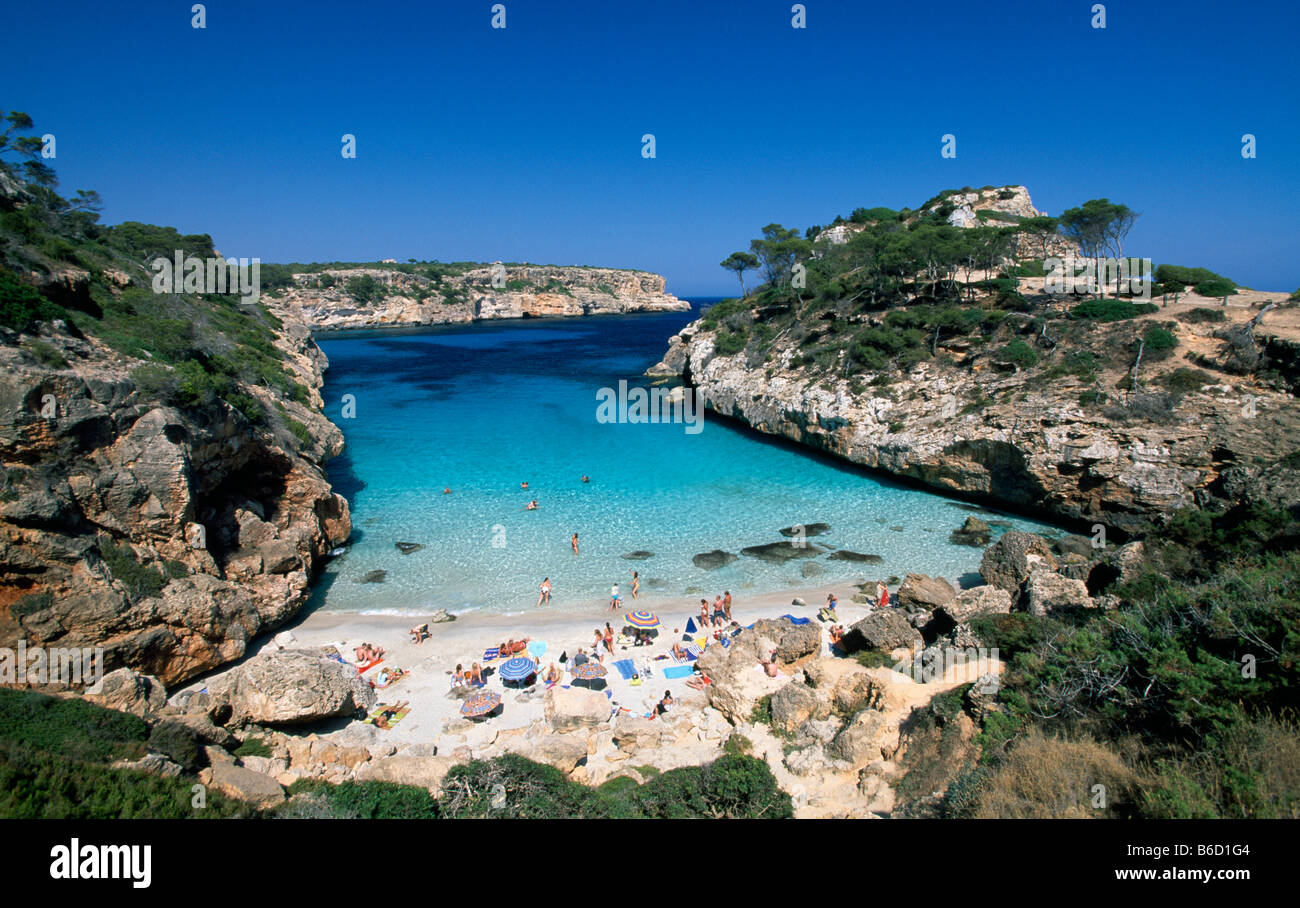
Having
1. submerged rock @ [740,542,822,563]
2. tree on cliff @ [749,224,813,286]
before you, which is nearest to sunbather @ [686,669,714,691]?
submerged rock @ [740,542,822,563]

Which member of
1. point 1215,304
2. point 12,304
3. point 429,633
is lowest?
point 429,633

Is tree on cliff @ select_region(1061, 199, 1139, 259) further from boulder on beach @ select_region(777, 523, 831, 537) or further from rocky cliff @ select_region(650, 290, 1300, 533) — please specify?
boulder on beach @ select_region(777, 523, 831, 537)

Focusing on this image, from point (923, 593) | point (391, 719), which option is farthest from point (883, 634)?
point (391, 719)

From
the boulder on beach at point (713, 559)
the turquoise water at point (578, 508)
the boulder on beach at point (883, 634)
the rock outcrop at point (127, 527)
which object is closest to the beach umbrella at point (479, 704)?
the turquoise water at point (578, 508)

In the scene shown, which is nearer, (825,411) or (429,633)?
(429,633)
